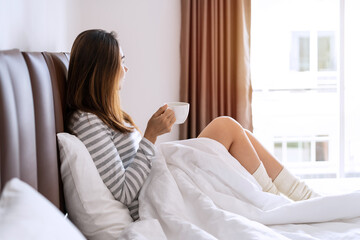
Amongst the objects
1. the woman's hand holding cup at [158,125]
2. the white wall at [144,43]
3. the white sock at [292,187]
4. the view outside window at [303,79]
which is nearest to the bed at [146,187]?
the woman's hand holding cup at [158,125]

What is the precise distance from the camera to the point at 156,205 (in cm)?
182

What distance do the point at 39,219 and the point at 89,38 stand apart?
125cm

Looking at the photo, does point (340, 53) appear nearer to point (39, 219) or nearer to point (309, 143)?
point (309, 143)

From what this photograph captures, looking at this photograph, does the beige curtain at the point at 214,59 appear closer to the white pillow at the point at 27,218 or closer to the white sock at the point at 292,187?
the white sock at the point at 292,187

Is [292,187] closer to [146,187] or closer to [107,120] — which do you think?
[146,187]

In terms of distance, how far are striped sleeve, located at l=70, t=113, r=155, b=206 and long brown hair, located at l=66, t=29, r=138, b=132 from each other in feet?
0.24

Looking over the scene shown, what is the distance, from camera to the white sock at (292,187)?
226 centimetres

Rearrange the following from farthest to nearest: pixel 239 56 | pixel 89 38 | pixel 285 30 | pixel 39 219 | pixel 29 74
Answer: pixel 285 30
pixel 239 56
pixel 89 38
pixel 29 74
pixel 39 219

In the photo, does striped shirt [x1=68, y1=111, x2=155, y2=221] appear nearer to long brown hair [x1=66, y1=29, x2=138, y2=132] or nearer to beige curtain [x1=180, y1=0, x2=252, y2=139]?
long brown hair [x1=66, y1=29, x2=138, y2=132]

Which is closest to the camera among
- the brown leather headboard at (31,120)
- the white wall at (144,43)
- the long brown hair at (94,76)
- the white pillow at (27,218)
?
the white pillow at (27,218)

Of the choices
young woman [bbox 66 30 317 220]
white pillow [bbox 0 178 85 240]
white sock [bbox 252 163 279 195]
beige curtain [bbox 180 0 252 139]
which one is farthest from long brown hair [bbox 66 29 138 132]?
beige curtain [bbox 180 0 252 139]

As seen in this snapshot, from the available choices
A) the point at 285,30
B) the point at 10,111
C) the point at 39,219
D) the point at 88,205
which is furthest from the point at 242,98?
the point at 39,219

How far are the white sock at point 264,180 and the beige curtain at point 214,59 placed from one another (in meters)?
1.50

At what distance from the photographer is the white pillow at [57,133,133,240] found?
5.47ft
